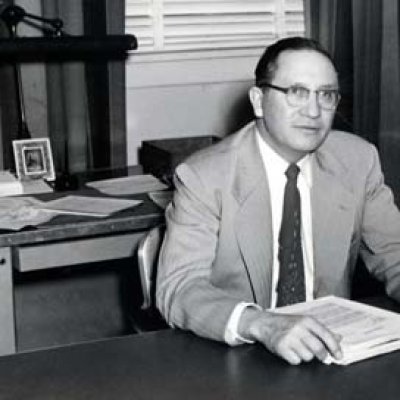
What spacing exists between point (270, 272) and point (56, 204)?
106 cm

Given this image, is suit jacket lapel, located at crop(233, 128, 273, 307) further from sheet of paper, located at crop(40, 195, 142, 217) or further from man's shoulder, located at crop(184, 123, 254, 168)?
sheet of paper, located at crop(40, 195, 142, 217)

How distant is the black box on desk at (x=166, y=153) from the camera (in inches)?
133

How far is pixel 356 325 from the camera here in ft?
5.66

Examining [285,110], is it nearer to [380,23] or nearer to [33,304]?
[380,23]

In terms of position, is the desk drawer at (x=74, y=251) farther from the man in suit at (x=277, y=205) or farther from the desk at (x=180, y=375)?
the desk at (x=180, y=375)

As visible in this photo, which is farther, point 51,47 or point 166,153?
point 166,153

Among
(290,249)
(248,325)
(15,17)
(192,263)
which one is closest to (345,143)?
(290,249)

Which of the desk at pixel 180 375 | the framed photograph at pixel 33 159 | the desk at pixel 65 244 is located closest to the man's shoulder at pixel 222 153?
the desk at pixel 180 375

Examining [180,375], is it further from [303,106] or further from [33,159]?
[33,159]

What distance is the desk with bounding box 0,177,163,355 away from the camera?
2646 mm

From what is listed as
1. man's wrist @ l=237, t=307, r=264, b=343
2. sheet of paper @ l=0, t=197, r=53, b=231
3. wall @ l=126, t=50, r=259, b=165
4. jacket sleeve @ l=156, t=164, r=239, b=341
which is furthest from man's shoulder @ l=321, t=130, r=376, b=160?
wall @ l=126, t=50, r=259, b=165

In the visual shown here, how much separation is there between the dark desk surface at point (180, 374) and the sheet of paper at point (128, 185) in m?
1.49

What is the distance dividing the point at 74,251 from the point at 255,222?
88 cm

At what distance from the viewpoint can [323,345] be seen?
1.59m
